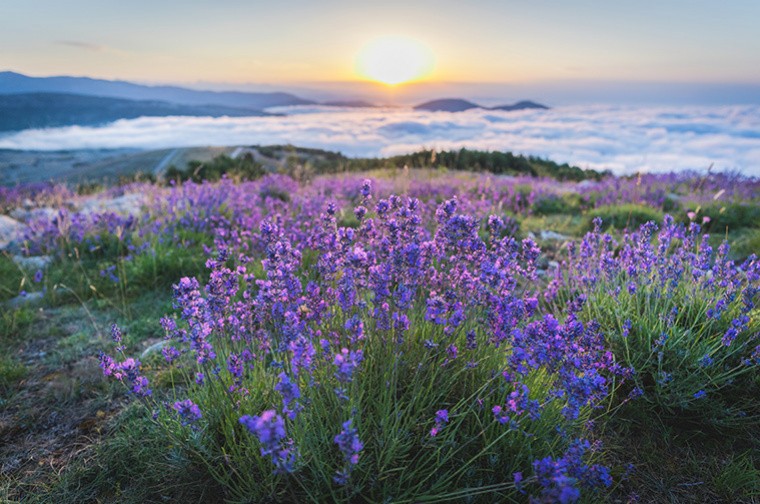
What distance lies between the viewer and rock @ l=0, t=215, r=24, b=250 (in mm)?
7318

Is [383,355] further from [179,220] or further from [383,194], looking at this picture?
[383,194]

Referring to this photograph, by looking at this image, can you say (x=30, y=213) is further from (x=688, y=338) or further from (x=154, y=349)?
(x=688, y=338)

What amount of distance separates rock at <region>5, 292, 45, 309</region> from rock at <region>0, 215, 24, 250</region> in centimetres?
227

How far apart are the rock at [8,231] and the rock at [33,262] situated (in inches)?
36.0

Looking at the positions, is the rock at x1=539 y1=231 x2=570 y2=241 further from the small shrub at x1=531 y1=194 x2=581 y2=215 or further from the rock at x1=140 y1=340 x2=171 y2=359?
the rock at x1=140 y1=340 x2=171 y2=359

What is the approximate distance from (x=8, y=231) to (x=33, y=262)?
→ 204 cm

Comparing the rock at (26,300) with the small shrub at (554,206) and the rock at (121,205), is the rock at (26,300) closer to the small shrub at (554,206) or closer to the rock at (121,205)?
the rock at (121,205)

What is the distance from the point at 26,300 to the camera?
5.36 meters

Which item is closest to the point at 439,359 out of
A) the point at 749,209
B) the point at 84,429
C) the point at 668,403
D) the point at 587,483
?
the point at 587,483

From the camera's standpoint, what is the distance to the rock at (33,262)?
250 inches

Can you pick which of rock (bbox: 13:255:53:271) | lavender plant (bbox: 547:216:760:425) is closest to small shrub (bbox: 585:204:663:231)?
lavender plant (bbox: 547:216:760:425)

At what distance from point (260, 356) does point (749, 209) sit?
1047cm

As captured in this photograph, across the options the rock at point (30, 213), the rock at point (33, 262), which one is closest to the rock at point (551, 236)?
the rock at point (33, 262)

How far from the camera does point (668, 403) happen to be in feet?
9.66
